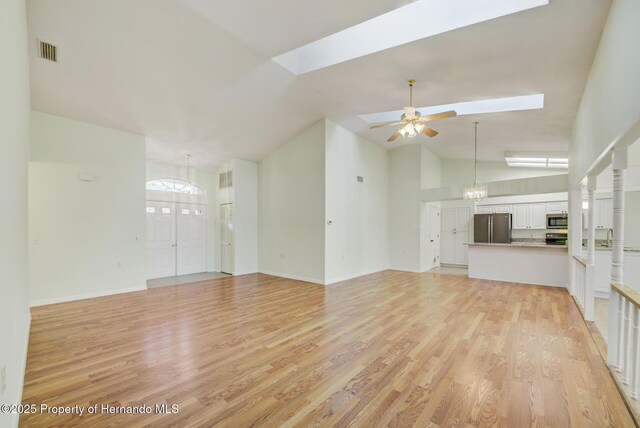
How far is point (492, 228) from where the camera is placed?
8594 mm

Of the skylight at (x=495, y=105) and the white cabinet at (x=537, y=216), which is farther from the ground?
the skylight at (x=495, y=105)

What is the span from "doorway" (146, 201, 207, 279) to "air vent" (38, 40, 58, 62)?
13.9 ft

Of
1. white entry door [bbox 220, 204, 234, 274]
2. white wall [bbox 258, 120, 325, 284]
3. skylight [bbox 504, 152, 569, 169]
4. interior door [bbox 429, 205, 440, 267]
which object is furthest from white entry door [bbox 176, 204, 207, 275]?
skylight [bbox 504, 152, 569, 169]

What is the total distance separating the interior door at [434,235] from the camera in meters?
8.83

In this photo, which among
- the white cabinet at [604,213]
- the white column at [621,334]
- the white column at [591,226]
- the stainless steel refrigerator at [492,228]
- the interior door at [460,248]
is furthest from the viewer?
the interior door at [460,248]

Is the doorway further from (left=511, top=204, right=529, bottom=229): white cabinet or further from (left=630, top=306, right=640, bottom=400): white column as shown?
(left=511, top=204, right=529, bottom=229): white cabinet

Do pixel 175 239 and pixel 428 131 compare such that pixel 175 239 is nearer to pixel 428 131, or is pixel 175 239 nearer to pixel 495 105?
pixel 428 131

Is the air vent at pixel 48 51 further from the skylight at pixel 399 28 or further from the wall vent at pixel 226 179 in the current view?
the wall vent at pixel 226 179

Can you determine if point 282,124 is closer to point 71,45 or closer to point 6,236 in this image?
point 71,45

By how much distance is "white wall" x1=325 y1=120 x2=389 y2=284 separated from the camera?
21.5ft

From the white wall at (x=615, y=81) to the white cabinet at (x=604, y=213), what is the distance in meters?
4.44

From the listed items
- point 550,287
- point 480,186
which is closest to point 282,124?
point 480,186

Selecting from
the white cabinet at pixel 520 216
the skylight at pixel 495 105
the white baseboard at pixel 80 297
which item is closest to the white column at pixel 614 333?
the skylight at pixel 495 105

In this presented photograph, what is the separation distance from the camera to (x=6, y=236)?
1.64 meters
